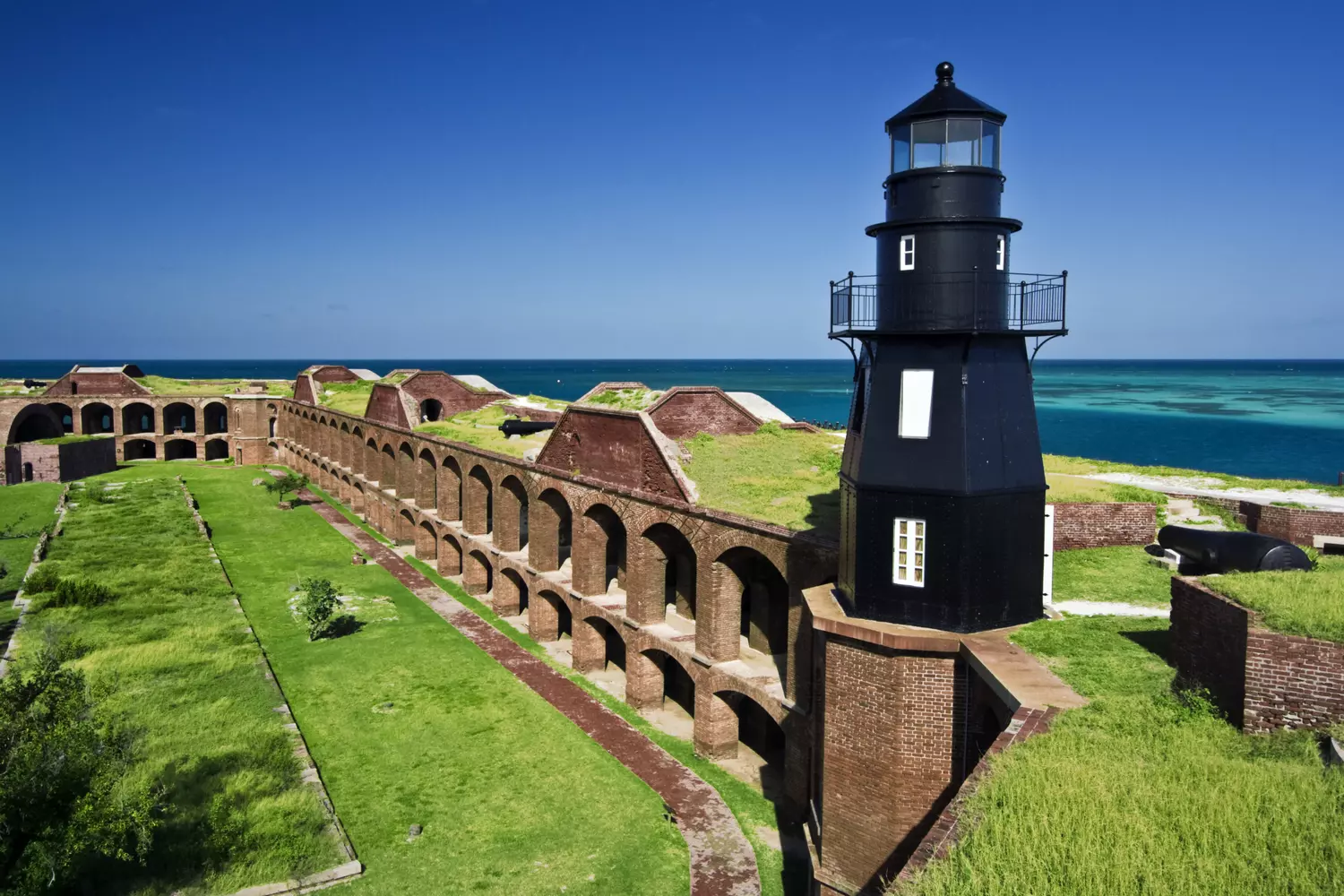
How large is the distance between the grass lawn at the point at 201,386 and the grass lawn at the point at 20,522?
16476mm

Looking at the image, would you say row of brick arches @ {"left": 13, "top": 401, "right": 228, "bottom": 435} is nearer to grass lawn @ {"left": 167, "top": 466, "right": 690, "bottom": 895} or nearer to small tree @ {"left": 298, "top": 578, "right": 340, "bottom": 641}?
grass lawn @ {"left": 167, "top": 466, "right": 690, "bottom": 895}

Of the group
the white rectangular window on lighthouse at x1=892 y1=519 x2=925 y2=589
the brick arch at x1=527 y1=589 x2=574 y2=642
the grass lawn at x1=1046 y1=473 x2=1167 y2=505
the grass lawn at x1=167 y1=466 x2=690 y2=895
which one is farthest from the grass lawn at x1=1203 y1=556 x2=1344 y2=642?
the brick arch at x1=527 y1=589 x2=574 y2=642

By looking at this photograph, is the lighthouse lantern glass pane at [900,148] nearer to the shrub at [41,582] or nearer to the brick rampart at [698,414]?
the brick rampart at [698,414]

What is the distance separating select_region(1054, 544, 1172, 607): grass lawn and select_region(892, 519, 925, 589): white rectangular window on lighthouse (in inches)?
171

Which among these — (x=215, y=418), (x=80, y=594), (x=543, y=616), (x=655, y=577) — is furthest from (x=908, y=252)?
(x=215, y=418)

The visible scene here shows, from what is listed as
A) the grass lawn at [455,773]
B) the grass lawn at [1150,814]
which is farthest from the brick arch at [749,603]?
the grass lawn at [1150,814]

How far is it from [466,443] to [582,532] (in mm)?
8924

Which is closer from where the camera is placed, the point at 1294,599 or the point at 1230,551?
the point at 1294,599

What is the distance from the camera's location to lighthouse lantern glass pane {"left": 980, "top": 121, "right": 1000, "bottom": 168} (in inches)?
444

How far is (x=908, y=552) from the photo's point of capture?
11.7m

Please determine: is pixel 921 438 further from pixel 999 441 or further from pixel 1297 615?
pixel 1297 615

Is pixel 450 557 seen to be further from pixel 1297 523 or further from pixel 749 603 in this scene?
pixel 1297 523

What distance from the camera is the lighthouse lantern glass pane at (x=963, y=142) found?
11.2 metres

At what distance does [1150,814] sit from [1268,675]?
2717 millimetres
